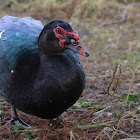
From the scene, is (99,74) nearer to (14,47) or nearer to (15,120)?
(15,120)

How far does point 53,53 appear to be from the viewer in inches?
116

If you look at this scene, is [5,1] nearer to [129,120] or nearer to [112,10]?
[112,10]

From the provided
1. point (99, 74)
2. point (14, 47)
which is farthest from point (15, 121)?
point (99, 74)

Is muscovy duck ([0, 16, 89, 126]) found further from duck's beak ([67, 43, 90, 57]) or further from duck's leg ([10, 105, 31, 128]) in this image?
duck's leg ([10, 105, 31, 128])

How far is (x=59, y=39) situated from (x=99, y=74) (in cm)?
257

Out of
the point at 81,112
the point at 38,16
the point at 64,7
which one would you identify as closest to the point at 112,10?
the point at 64,7

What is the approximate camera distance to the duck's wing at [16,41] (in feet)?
10.5

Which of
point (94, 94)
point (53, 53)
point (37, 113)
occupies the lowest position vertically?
point (94, 94)

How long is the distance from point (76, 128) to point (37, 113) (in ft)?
1.47

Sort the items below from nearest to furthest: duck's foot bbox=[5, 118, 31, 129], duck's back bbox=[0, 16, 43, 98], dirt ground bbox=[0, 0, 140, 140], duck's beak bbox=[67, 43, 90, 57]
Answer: duck's beak bbox=[67, 43, 90, 57] → dirt ground bbox=[0, 0, 140, 140] → duck's back bbox=[0, 16, 43, 98] → duck's foot bbox=[5, 118, 31, 129]

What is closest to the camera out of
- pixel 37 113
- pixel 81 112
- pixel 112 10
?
pixel 37 113

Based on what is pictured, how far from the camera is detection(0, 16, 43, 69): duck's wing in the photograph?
127 inches

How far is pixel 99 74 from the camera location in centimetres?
530

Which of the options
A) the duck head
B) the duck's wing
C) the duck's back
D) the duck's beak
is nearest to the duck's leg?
the duck's back
